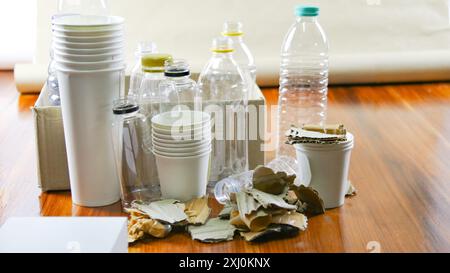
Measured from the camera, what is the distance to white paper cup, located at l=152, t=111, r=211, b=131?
1557mm

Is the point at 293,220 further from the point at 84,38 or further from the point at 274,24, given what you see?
the point at 274,24

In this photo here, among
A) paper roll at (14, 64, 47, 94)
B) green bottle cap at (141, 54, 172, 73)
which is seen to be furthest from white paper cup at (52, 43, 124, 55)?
paper roll at (14, 64, 47, 94)

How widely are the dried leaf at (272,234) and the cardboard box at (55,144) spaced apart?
0.29m

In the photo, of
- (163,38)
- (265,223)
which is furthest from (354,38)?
(265,223)

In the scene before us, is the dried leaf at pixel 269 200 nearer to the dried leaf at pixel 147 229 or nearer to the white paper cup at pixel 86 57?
the dried leaf at pixel 147 229

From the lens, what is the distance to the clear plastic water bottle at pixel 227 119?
66.3 inches

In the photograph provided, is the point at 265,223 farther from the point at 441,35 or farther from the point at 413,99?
the point at 441,35

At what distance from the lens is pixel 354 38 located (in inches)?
119

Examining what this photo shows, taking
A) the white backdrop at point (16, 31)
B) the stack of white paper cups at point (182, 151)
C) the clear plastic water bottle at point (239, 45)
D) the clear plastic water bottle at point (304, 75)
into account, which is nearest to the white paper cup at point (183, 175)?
the stack of white paper cups at point (182, 151)

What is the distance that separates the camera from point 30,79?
2.67 meters

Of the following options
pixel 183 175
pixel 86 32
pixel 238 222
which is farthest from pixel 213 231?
pixel 86 32

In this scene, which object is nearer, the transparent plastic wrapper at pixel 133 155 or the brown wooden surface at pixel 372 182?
the brown wooden surface at pixel 372 182

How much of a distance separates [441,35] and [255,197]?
1.86 m

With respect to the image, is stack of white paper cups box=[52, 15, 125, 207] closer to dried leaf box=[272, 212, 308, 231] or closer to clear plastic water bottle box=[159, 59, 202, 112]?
clear plastic water bottle box=[159, 59, 202, 112]
